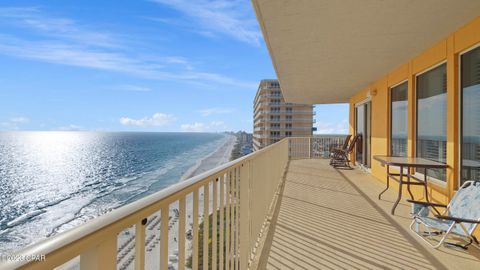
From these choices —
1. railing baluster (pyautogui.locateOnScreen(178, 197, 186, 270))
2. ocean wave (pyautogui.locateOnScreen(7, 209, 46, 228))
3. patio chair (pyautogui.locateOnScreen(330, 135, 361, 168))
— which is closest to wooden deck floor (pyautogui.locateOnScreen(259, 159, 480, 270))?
railing baluster (pyautogui.locateOnScreen(178, 197, 186, 270))

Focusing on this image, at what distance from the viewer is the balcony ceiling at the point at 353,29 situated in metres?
2.70

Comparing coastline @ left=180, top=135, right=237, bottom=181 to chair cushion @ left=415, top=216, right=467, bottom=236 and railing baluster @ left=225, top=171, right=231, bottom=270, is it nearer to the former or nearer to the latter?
chair cushion @ left=415, top=216, right=467, bottom=236

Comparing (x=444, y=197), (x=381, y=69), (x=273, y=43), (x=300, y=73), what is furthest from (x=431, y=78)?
(x=273, y=43)

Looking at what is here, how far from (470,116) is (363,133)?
530 centimetres

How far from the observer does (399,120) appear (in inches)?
215

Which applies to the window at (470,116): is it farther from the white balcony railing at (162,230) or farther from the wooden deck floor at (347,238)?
the white balcony railing at (162,230)

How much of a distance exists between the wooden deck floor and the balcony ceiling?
2.38 m

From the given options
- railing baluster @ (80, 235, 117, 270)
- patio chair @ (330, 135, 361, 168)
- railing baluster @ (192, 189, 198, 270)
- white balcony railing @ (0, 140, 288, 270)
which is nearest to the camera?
white balcony railing @ (0, 140, 288, 270)

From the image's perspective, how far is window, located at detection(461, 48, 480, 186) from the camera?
3.05 meters

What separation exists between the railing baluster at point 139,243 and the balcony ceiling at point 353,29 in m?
2.40

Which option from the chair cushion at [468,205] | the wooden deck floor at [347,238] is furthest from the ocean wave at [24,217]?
the chair cushion at [468,205]

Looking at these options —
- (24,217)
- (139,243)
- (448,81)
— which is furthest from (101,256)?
(24,217)

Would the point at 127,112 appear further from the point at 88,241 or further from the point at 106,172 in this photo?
the point at 88,241

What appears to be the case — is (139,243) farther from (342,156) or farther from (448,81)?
(342,156)
